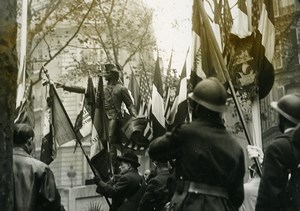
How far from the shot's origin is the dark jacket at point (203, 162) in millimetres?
4250

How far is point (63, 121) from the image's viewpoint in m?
9.05

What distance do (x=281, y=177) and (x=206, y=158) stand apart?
26.2 inches

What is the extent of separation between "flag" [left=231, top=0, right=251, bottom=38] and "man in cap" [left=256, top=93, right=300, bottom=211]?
4570 mm

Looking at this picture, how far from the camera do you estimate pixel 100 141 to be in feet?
31.7

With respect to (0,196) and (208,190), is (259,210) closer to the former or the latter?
(208,190)

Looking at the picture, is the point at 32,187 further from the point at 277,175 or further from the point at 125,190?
the point at 277,175

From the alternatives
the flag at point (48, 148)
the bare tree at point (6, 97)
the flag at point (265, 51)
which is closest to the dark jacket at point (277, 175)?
the bare tree at point (6, 97)

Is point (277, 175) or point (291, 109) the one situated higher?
point (291, 109)

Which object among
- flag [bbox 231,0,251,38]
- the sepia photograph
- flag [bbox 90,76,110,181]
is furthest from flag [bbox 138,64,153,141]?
flag [bbox 231,0,251,38]

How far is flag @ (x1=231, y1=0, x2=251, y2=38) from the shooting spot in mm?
9045

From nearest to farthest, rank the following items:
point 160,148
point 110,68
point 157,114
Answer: point 160,148 → point 157,114 → point 110,68

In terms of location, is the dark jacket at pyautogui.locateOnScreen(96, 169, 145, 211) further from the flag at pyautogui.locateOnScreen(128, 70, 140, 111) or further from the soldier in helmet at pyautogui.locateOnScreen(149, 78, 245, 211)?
the flag at pyautogui.locateOnScreen(128, 70, 140, 111)

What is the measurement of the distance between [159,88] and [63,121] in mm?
2446

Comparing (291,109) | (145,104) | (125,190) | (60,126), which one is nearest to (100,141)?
(60,126)
